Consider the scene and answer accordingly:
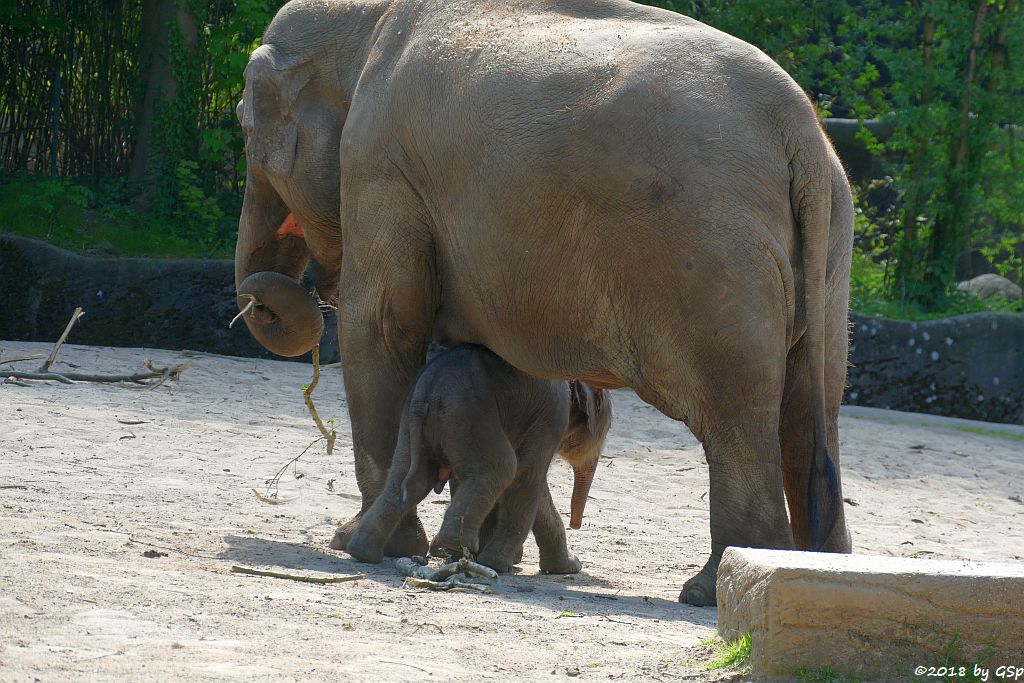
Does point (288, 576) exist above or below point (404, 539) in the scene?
above

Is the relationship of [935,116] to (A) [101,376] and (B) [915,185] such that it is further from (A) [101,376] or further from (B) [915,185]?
(A) [101,376]

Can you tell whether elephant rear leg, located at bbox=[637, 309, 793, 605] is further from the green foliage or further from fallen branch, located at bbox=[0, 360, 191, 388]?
the green foliage

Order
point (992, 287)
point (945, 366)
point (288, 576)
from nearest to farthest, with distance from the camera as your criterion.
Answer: point (288, 576), point (945, 366), point (992, 287)

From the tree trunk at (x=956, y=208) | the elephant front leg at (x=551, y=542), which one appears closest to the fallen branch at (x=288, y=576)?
the elephant front leg at (x=551, y=542)

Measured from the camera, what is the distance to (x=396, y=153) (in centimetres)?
537

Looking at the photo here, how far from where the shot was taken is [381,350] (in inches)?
220

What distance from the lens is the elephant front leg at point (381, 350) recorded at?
17.9 ft

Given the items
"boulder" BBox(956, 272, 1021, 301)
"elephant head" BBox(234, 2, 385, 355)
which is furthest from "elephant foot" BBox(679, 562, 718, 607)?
"boulder" BBox(956, 272, 1021, 301)

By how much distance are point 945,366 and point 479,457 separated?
328 inches

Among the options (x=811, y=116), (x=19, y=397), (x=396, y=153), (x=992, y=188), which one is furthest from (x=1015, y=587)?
(x=992, y=188)

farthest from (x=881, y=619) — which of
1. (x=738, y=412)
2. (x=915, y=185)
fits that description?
(x=915, y=185)

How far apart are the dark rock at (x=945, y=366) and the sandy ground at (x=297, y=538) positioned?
117 cm

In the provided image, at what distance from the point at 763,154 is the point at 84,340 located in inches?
344

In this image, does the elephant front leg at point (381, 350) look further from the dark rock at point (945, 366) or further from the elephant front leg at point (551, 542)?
the dark rock at point (945, 366)
